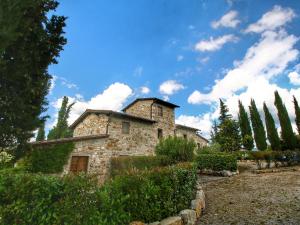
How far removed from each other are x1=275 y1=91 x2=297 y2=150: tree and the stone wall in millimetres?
25708

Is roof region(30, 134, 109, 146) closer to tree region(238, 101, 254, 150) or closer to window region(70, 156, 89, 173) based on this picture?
window region(70, 156, 89, 173)

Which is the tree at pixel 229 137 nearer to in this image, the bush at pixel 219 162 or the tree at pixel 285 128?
the tree at pixel 285 128

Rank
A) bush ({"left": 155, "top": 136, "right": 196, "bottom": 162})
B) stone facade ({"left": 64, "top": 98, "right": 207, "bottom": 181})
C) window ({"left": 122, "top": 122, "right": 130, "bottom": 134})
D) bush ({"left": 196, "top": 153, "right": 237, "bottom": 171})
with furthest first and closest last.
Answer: window ({"left": 122, "top": 122, "right": 130, "bottom": 134}) → stone facade ({"left": 64, "top": 98, "right": 207, "bottom": 181}) → bush ({"left": 196, "top": 153, "right": 237, "bottom": 171}) → bush ({"left": 155, "top": 136, "right": 196, "bottom": 162})

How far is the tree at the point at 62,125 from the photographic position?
1187 inches

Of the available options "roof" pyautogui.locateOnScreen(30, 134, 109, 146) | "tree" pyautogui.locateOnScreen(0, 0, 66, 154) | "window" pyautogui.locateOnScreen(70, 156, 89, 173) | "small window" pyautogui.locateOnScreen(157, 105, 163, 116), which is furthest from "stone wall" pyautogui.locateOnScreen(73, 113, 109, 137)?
"tree" pyautogui.locateOnScreen(0, 0, 66, 154)

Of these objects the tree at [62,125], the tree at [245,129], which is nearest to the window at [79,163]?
the tree at [62,125]

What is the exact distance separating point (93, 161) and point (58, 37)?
1146 cm

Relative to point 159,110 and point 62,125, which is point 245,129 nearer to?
point 159,110

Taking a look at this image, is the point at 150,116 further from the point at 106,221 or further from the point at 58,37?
the point at 106,221

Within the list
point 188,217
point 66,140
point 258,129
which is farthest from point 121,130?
point 258,129

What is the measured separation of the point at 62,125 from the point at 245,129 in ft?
94.1

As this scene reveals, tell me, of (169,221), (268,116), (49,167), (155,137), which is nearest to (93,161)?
(49,167)

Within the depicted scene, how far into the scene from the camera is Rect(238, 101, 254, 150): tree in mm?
30797

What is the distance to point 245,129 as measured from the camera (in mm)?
33812
